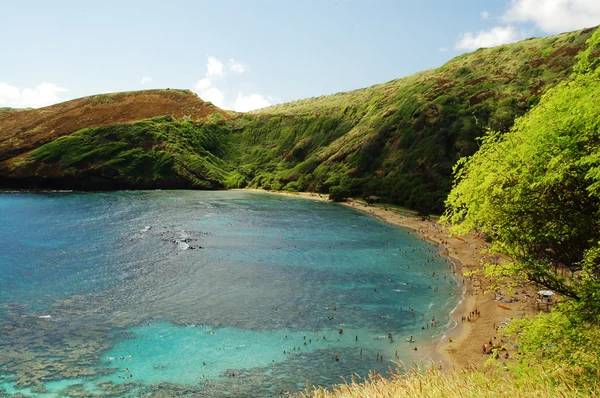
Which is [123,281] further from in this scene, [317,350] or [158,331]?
[317,350]

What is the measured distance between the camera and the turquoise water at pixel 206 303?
106 ft

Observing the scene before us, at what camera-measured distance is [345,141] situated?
Answer: 142250 millimetres

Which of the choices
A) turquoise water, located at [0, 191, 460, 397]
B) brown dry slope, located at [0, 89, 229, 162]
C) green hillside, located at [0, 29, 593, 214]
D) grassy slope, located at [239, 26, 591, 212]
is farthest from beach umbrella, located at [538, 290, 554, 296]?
brown dry slope, located at [0, 89, 229, 162]

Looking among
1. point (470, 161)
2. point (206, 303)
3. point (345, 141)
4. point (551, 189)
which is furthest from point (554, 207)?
point (345, 141)

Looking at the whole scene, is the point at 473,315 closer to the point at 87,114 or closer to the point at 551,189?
the point at 551,189

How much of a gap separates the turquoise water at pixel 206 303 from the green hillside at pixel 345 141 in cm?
3605

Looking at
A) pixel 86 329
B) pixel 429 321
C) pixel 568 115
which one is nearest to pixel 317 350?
pixel 429 321

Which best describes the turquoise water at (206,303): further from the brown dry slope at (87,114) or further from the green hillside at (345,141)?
the brown dry slope at (87,114)

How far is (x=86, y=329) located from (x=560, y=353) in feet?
122

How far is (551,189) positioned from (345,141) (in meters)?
124

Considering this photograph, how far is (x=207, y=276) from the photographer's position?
5603cm

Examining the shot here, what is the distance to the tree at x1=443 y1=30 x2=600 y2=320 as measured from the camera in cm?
1739

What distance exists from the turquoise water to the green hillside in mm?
36054

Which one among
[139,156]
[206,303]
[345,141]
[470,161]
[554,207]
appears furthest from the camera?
[139,156]
